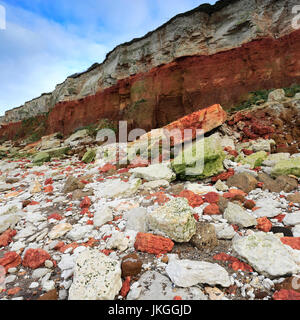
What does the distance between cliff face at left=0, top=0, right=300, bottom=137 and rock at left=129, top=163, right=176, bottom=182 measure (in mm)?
6880

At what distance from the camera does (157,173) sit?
14.2 feet

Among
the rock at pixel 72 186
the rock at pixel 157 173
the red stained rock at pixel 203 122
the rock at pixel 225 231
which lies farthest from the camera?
the red stained rock at pixel 203 122

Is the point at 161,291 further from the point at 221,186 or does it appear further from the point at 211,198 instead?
the point at 221,186

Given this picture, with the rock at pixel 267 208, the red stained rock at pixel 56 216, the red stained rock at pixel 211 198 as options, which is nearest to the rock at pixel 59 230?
the red stained rock at pixel 56 216

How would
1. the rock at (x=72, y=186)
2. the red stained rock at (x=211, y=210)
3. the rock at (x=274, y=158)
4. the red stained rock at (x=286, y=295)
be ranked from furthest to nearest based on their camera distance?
the rock at (x=72, y=186), the rock at (x=274, y=158), the red stained rock at (x=211, y=210), the red stained rock at (x=286, y=295)

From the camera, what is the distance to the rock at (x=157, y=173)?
417 cm

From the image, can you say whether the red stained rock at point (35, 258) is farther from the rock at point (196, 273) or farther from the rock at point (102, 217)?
the rock at point (196, 273)

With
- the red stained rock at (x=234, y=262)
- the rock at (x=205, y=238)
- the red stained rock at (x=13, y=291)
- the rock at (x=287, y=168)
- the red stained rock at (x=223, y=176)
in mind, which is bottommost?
the red stained rock at (x=13, y=291)

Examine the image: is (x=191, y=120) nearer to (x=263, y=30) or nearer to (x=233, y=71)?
(x=233, y=71)

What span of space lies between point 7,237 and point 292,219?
409 centimetres

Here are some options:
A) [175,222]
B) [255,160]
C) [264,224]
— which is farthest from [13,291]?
[255,160]

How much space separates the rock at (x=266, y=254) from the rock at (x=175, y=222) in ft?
1.75
